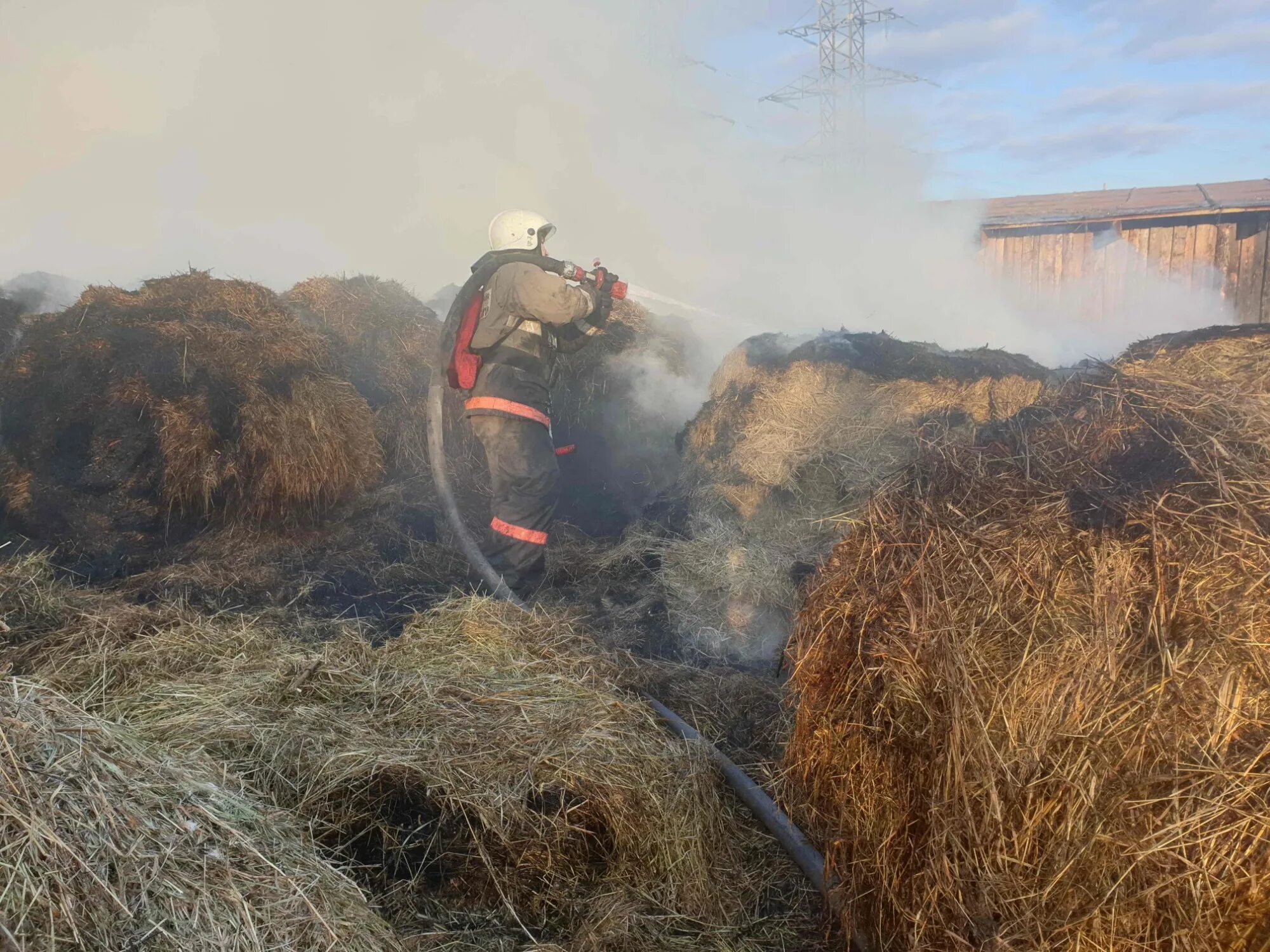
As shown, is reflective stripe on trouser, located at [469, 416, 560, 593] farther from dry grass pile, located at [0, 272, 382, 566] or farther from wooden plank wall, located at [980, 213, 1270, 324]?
wooden plank wall, located at [980, 213, 1270, 324]

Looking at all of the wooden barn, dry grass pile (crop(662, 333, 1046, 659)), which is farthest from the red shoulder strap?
the wooden barn

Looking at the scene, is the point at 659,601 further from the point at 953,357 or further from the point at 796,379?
the point at 953,357

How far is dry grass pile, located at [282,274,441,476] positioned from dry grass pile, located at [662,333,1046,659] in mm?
2807

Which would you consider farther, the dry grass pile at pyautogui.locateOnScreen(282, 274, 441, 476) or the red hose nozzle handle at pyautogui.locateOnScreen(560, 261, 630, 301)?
the dry grass pile at pyautogui.locateOnScreen(282, 274, 441, 476)

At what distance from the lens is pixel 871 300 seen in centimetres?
1611

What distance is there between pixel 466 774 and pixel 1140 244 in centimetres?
1528

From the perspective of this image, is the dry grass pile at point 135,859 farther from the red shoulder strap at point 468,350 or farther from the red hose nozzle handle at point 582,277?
the red hose nozzle handle at point 582,277

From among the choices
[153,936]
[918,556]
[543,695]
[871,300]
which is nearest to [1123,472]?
[918,556]

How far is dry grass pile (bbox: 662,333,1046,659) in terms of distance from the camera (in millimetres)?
5102

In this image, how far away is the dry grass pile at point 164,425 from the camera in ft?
18.8

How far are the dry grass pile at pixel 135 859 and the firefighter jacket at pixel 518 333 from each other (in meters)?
4.00

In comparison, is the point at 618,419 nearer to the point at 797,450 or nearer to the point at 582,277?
the point at 582,277

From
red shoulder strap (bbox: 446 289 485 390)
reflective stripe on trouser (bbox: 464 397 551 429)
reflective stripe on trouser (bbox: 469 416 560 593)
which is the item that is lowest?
reflective stripe on trouser (bbox: 469 416 560 593)

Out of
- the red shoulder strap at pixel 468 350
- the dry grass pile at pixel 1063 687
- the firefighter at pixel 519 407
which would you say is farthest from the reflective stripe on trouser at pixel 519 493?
the dry grass pile at pixel 1063 687
